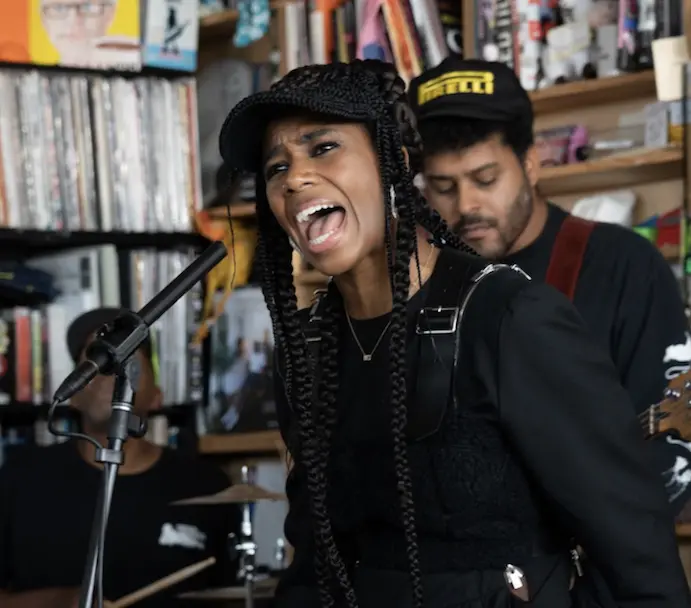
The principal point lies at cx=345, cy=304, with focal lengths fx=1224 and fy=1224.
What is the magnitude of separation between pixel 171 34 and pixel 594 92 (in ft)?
3.71

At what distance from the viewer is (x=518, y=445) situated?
4.06 ft

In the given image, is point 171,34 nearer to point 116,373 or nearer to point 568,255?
point 568,255

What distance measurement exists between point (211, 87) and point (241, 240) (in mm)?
441

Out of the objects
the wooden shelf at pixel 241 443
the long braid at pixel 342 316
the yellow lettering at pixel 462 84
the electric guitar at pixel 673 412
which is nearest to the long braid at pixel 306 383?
the long braid at pixel 342 316

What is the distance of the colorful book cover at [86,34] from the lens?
298cm

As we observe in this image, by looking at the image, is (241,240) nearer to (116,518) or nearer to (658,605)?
(116,518)

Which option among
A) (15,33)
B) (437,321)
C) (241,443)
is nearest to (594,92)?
(241,443)

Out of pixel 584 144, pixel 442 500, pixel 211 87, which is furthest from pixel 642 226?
pixel 442 500

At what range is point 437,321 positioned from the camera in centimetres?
128

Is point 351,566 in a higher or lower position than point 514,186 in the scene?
lower

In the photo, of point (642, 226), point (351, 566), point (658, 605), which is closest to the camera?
point (658, 605)

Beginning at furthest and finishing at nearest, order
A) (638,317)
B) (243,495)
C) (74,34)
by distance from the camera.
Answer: (74,34) < (243,495) < (638,317)

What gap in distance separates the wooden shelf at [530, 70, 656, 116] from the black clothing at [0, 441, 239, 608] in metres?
1.20

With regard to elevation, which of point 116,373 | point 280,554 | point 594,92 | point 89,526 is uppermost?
point 594,92
